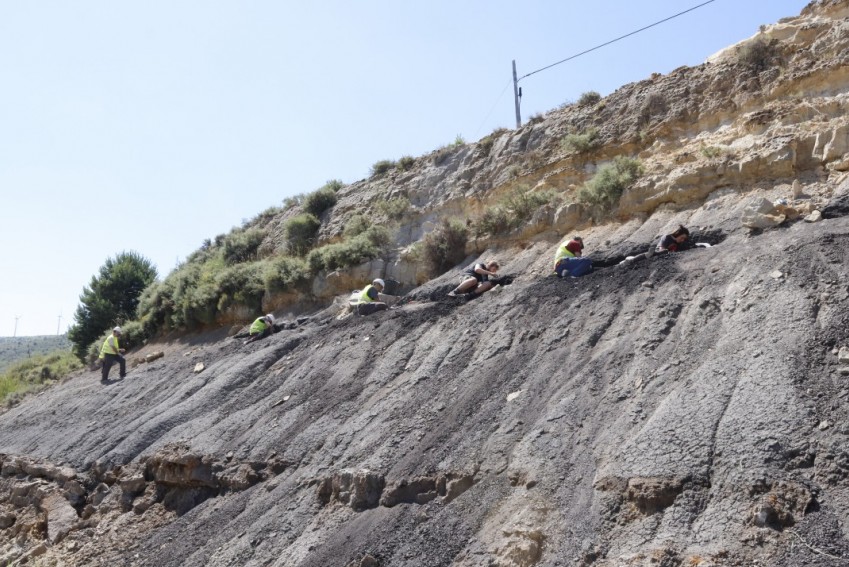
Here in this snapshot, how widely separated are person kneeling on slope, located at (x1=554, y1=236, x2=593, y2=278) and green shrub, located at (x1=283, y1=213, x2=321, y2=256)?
10894mm

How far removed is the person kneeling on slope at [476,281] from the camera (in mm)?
13562

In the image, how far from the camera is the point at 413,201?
20328 mm

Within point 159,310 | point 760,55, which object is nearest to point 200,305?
point 159,310

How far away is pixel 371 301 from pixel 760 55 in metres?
8.41

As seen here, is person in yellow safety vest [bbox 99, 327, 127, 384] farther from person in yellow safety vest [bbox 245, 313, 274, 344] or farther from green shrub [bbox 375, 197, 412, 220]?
green shrub [bbox 375, 197, 412, 220]

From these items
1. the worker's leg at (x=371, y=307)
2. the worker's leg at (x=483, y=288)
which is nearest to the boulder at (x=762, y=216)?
the worker's leg at (x=483, y=288)

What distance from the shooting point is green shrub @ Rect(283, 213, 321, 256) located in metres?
22.4

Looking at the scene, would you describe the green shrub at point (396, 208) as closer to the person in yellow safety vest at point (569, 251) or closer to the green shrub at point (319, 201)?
the green shrub at point (319, 201)

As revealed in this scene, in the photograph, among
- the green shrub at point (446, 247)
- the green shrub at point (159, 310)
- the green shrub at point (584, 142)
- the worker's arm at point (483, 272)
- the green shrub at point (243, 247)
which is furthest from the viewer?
the green shrub at point (243, 247)

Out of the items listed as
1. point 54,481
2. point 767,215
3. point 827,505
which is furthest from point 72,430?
point 827,505

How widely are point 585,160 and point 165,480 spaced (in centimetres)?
998

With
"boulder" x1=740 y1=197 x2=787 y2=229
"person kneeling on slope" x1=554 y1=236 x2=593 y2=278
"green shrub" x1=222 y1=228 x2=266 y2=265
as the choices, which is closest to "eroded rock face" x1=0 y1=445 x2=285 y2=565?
"person kneeling on slope" x1=554 y1=236 x2=593 y2=278

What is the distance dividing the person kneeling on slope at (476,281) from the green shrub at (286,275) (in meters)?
6.38

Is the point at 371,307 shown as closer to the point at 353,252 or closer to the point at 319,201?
the point at 353,252
